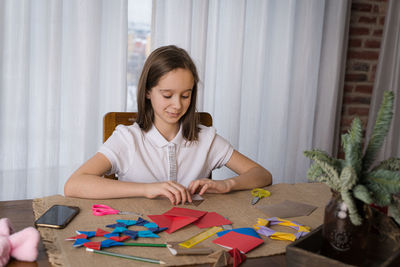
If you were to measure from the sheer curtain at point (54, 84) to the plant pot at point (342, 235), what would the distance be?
186cm

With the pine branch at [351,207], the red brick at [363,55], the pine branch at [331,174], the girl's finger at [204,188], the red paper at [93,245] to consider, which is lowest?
the red paper at [93,245]

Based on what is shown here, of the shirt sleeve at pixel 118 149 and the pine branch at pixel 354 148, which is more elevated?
the pine branch at pixel 354 148

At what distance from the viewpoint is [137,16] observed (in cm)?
254

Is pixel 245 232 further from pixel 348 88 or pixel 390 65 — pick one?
pixel 390 65

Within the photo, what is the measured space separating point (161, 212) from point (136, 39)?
65.5 inches

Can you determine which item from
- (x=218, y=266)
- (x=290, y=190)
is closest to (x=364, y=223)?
(x=218, y=266)

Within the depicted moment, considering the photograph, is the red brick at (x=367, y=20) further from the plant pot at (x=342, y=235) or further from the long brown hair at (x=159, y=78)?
the plant pot at (x=342, y=235)

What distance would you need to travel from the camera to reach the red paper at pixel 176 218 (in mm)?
1047

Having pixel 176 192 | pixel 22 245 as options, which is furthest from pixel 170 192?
pixel 22 245

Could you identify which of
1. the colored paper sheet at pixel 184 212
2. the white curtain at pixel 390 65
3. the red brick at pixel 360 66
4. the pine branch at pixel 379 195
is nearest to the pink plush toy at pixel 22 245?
the colored paper sheet at pixel 184 212

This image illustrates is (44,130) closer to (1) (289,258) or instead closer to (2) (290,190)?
(2) (290,190)

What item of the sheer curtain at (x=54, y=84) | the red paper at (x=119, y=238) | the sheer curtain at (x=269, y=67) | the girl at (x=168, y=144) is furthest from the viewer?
the sheer curtain at (x=269, y=67)

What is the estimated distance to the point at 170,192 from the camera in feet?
4.10

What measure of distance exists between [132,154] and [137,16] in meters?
1.24
